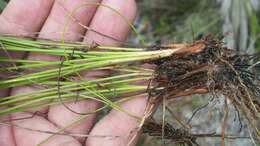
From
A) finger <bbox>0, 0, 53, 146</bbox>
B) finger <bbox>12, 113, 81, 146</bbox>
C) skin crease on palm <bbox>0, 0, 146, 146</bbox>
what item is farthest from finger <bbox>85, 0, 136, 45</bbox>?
finger <bbox>12, 113, 81, 146</bbox>

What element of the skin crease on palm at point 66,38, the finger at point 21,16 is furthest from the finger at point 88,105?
the finger at point 21,16

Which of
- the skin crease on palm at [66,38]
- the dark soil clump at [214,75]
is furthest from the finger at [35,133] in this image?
the dark soil clump at [214,75]

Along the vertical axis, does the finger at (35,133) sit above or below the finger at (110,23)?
below

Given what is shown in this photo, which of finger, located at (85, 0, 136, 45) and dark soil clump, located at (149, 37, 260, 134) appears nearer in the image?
dark soil clump, located at (149, 37, 260, 134)

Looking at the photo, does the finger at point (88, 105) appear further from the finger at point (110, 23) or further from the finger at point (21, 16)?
the finger at point (21, 16)

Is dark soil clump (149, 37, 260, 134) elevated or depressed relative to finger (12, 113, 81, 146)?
elevated

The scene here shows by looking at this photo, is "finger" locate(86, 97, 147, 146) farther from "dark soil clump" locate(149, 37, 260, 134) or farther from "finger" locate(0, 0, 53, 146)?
"finger" locate(0, 0, 53, 146)

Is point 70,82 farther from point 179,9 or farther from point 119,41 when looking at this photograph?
point 179,9

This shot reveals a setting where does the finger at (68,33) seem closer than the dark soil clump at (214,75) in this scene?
No

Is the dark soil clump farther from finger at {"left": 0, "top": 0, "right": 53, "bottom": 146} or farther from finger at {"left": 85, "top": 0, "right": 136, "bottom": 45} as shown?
finger at {"left": 0, "top": 0, "right": 53, "bottom": 146}
